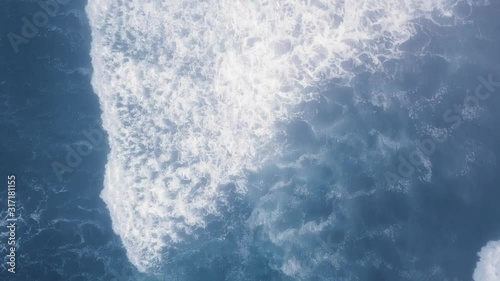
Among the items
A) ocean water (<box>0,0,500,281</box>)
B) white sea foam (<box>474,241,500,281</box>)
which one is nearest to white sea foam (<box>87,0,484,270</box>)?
ocean water (<box>0,0,500,281</box>)

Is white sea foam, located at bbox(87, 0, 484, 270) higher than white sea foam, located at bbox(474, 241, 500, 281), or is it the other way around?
A: white sea foam, located at bbox(87, 0, 484, 270)

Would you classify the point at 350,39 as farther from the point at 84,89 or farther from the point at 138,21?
the point at 84,89

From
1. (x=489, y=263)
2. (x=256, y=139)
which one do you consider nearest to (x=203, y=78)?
(x=256, y=139)

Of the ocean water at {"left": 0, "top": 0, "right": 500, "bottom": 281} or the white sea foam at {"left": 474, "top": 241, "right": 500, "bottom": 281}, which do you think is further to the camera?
the ocean water at {"left": 0, "top": 0, "right": 500, "bottom": 281}

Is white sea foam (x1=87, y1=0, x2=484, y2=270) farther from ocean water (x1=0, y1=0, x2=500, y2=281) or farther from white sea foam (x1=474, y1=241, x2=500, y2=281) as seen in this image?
white sea foam (x1=474, y1=241, x2=500, y2=281)

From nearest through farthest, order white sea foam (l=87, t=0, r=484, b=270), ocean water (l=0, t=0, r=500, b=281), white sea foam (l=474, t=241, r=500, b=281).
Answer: white sea foam (l=474, t=241, r=500, b=281)
ocean water (l=0, t=0, r=500, b=281)
white sea foam (l=87, t=0, r=484, b=270)

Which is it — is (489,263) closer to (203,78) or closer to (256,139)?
(256,139)

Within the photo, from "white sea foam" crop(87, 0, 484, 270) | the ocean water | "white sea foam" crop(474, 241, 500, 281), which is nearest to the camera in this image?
"white sea foam" crop(474, 241, 500, 281)
